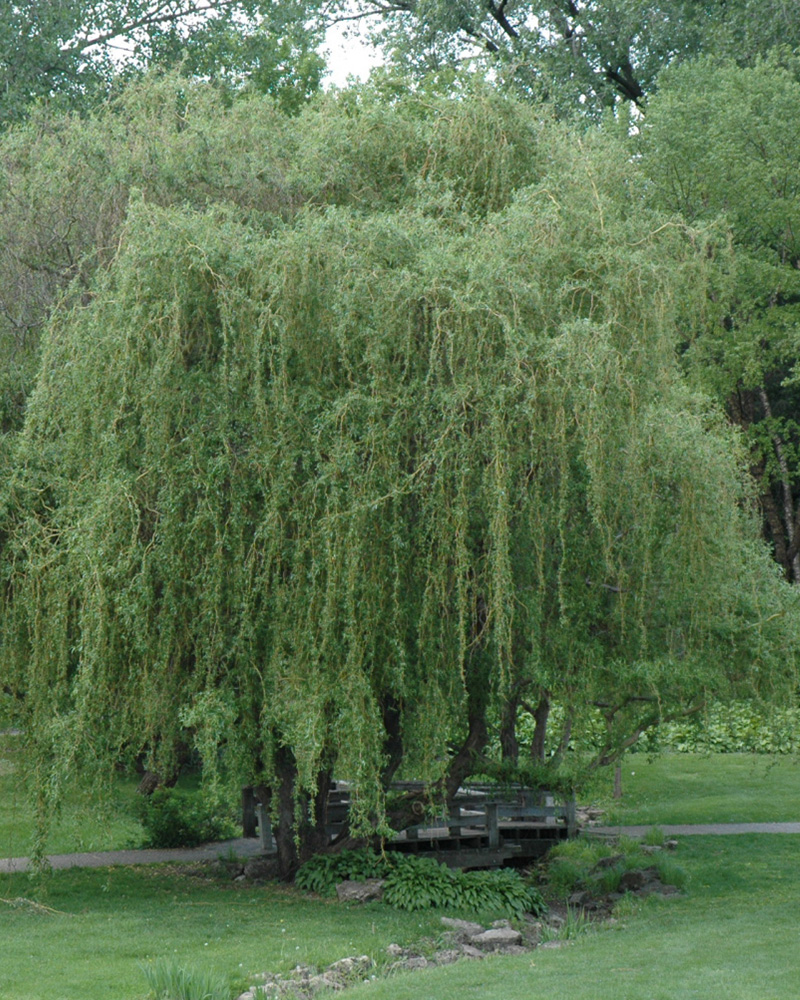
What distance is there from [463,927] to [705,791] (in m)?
11.3

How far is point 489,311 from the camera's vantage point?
1033 centimetres

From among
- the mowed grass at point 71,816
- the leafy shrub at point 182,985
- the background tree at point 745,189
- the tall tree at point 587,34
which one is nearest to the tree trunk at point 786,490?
the background tree at point 745,189

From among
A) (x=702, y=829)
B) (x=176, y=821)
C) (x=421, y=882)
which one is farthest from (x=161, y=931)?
(x=702, y=829)

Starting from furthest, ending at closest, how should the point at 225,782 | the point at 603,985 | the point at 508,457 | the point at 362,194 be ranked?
the point at 362,194 < the point at 225,782 < the point at 508,457 < the point at 603,985

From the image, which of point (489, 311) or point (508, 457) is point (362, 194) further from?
point (508, 457)

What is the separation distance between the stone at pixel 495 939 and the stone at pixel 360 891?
1588 mm

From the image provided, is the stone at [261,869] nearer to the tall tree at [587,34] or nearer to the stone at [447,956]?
the stone at [447,956]

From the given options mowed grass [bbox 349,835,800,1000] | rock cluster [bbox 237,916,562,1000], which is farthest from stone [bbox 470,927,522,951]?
mowed grass [bbox 349,835,800,1000]

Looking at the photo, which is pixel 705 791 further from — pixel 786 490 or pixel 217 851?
pixel 217 851

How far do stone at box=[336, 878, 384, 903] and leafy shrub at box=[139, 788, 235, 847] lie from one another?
3952mm

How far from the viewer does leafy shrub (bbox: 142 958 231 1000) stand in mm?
8516

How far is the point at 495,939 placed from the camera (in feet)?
35.6

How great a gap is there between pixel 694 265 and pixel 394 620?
4.64 meters

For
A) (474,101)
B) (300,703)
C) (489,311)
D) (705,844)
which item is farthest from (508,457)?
(705,844)
